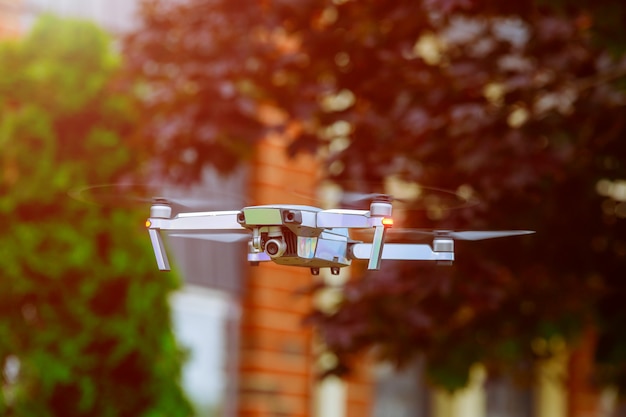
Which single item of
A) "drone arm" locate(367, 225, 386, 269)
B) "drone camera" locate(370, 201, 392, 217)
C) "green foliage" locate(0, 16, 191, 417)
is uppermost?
"green foliage" locate(0, 16, 191, 417)

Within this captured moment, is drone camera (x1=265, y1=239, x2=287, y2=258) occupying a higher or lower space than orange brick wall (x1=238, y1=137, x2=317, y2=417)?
lower

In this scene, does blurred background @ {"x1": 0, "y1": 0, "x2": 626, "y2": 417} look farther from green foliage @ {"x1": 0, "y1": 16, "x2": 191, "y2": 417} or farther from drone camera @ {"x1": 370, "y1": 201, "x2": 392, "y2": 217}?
drone camera @ {"x1": 370, "y1": 201, "x2": 392, "y2": 217}

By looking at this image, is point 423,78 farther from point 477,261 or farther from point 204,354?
point 204,354

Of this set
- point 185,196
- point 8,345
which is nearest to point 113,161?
point 8,345

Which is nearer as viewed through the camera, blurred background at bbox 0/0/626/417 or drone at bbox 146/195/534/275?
drone at bbox 146/195/534/275

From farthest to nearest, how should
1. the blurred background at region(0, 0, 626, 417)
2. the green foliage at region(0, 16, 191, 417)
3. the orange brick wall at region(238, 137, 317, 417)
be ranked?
the orange brick wall at region(238, 137, 317, 417) < the green foliage at region(0, 16, 191, 417) < the blurred background at region(0, 0, 626, 417)

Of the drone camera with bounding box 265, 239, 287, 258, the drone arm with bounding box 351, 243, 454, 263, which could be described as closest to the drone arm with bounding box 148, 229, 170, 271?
the drone camera with bounding box 265, 239, 287, 258

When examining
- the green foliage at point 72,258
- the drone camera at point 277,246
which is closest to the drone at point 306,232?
the drone camera at point 277,246

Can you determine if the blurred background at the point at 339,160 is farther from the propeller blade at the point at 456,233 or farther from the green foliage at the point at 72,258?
the propeller blade at the point at 456,233
